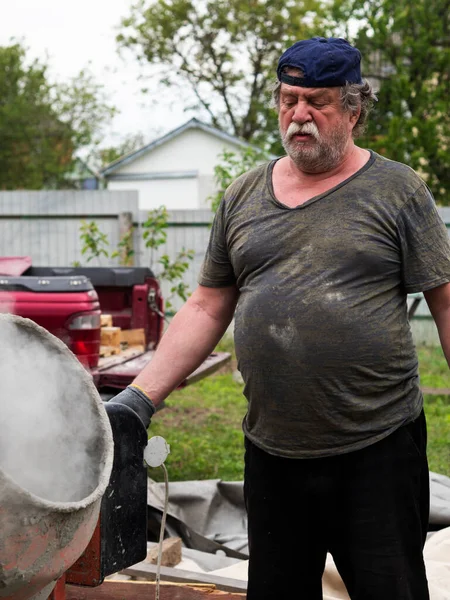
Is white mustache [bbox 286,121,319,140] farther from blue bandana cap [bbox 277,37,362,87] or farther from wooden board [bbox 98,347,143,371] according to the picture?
wooden board [bbox 98,347,143,371]

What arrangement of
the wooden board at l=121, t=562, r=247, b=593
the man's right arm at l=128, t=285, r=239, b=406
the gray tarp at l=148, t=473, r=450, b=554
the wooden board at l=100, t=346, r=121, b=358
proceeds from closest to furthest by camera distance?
the man's right arm at l=128, t=285, r=239, b=406
the wooden board at l=121, t=562, r=247, b=593
the gray tarp at l=148, t=473, r=450, b=554
the wooden board at l=100, t=346, r=121, b=358

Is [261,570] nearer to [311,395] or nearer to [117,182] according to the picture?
[311,395]

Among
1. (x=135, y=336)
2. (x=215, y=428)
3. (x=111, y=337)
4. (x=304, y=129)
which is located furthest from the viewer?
(x=215, y=428)

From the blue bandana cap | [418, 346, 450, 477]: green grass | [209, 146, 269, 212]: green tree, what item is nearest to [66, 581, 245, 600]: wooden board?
the blue bandana cap

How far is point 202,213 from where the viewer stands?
10789 mm

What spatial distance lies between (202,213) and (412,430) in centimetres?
870

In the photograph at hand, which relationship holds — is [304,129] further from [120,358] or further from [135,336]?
[135,336]

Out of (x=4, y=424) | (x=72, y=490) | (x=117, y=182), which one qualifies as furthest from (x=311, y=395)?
(x=117, y=182)

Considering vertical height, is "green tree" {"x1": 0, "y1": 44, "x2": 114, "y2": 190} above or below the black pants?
above

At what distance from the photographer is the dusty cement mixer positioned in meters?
1.57

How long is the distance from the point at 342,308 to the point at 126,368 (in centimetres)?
303

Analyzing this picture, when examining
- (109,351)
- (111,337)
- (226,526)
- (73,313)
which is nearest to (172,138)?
(111,337)

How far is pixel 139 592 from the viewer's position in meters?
2.87

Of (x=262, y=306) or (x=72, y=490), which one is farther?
(x=262, y=306)
